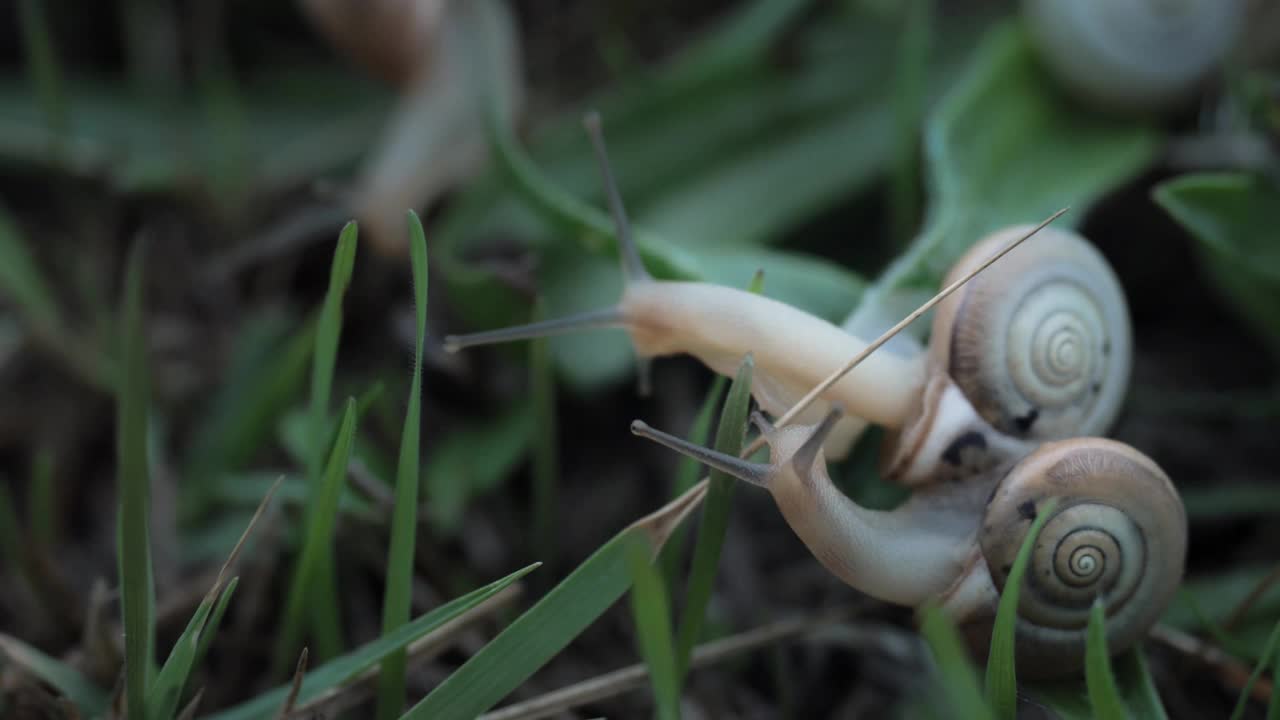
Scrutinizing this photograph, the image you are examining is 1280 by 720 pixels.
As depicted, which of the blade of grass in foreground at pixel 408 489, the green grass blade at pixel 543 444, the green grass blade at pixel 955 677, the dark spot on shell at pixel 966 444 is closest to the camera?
the green grass blade at pixel 955 677

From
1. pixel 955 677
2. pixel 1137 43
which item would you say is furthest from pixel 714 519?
pixel 1137 43

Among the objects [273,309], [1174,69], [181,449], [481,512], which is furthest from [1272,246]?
[181,449]

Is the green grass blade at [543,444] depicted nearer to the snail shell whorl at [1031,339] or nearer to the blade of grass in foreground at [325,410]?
the blade of grass in foreground at [325,410]

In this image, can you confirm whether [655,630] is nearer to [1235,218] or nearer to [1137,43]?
[1235,218]

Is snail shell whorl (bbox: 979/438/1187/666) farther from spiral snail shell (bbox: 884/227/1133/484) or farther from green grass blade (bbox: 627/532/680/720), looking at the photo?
green grass blade (bbox: 627/532/680/720)

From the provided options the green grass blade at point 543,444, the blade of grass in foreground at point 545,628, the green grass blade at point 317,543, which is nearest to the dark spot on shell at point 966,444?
the blade of grass in foreground at point 545,628

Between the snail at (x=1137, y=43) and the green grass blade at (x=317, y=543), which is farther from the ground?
the snail at (x=1137, y=43)

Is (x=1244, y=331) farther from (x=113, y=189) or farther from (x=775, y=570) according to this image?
(x=113, y=189)
